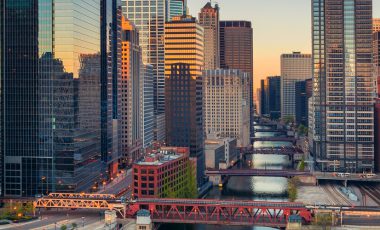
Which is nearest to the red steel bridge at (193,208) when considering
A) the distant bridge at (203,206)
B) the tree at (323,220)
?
the distant bridge at (203,206)

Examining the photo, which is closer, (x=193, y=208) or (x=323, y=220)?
(x=323, y=220)

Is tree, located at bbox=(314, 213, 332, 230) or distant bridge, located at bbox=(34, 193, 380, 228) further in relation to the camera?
distant bridge, located at bbox=(34, 193, 380, 228)

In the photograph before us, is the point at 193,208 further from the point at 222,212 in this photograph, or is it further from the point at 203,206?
the point at 222,212

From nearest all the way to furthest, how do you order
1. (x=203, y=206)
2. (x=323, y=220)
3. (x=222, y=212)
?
1. (x=323, y=220)
2. (x=222, y=212)
3. (x=203, y=206)

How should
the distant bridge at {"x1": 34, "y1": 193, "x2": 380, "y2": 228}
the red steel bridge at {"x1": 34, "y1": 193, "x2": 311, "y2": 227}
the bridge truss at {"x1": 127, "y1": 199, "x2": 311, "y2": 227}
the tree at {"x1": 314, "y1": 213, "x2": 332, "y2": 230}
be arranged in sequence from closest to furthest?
1. the tree at {"x1": 314, "y1": 213, "x2": 332, "y2": 230}
2. the bridge truss at {"x1": 127, "y1": 199, "x2": 311, "y2": 227}
3. the distant bridge at {"x1": 34, "y1": 193, "x2": 380, "y2": 228}
4. the red steel bridge at {"x1": 34, "y1": 193, "x2": 311, "y2": 227}

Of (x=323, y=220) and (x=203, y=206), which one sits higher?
(x=203, y=206)

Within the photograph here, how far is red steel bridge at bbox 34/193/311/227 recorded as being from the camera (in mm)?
163375

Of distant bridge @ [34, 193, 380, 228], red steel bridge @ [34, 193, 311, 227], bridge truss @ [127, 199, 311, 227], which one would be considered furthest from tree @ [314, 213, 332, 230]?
red steel bridge @ [34, 193, 311, 227]

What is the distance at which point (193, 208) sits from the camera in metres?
171

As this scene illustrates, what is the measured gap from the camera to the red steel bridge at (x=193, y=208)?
163m

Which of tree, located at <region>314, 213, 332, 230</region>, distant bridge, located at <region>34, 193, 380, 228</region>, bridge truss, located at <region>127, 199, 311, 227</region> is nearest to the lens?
tree, located at <region>314, 213, 332, 230</region>

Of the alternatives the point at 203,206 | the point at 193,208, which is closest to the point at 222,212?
the point at 203,206

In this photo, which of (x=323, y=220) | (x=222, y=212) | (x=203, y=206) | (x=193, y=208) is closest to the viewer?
(x=323, y=220)

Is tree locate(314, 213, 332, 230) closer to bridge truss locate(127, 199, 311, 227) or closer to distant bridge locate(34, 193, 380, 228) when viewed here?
distant bridge locate(34, 193, 380, 228)
